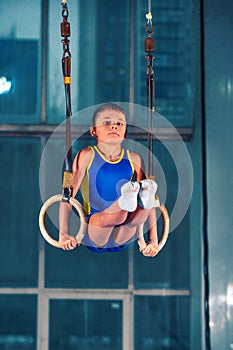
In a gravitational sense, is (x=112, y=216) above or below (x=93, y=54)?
below

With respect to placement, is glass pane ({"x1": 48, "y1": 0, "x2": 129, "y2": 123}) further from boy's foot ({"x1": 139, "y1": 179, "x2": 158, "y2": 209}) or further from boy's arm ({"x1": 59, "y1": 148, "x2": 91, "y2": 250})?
boy's foot ({"x1": 139, "y1": 179, "x2": 158, "y2": 209})

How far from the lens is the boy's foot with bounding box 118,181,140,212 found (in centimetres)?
353

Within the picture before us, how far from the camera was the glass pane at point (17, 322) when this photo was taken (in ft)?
15.6

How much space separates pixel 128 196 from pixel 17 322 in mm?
1786

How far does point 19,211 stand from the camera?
15.9 ft

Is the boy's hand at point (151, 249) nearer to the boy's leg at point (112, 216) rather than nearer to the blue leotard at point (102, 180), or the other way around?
the boy's leg at point (112, 216)

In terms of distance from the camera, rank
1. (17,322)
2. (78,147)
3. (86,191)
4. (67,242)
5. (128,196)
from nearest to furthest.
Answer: (128,196) → (67,242) → (86,191) → (17,322) → (78,147)

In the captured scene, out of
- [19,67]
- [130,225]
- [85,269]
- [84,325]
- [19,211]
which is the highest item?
[19,67]

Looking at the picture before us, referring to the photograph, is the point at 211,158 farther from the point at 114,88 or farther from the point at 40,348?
the point at 40,348

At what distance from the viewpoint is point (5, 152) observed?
489 cm

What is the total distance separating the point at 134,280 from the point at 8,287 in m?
0.96

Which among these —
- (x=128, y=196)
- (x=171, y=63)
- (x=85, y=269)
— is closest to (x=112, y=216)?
(x=128, y=196)

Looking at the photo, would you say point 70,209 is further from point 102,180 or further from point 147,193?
point 147,193

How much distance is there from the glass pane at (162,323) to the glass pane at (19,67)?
1.68 metres
